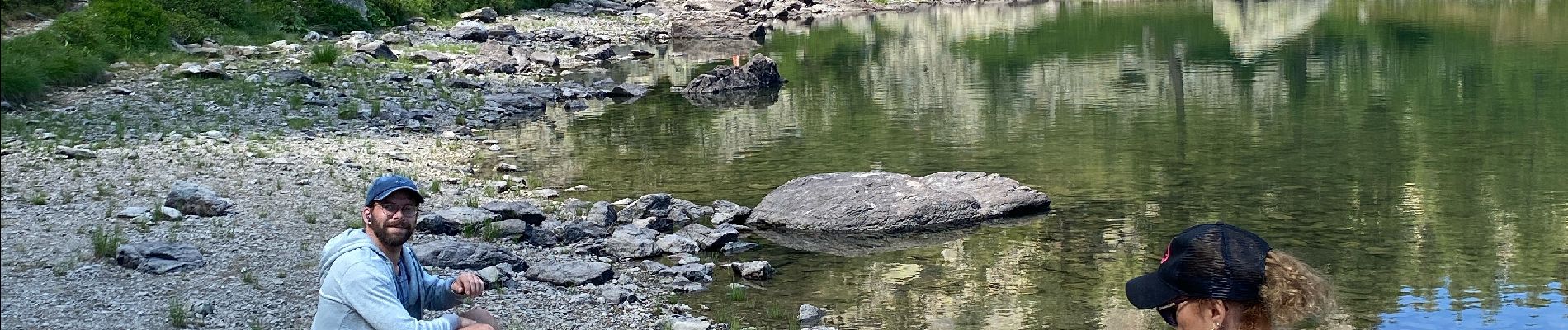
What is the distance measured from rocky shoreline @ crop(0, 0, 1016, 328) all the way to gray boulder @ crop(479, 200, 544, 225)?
3 cm

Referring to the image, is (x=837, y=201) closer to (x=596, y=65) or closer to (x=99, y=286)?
(x=99, y=286)

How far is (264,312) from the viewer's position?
12.5 m

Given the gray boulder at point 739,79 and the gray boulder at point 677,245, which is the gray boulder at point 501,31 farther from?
the gray boulder at point 677,245

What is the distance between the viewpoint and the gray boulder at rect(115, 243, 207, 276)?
13.6 m

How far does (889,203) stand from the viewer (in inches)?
734

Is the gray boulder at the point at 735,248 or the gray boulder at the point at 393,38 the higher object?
the gray boulder at the point at 393,38

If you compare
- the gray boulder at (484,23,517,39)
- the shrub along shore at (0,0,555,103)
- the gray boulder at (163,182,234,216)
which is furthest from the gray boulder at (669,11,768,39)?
the gray boulder at (163,182,234,216)

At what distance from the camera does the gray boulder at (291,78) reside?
31.0 metres

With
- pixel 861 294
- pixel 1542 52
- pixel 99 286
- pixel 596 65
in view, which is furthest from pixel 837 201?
pixel 1542 52

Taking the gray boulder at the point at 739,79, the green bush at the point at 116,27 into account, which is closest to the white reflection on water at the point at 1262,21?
the gray boulder at the point at 739,79

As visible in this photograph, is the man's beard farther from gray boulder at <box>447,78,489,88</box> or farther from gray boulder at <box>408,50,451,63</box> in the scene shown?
gray boulder at <box>408,50,451,63</box>

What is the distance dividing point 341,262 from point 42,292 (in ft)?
20.6

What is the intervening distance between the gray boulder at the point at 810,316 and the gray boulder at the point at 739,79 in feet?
75.8

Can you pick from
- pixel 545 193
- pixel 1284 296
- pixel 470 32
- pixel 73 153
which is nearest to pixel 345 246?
pixel 1284 296
